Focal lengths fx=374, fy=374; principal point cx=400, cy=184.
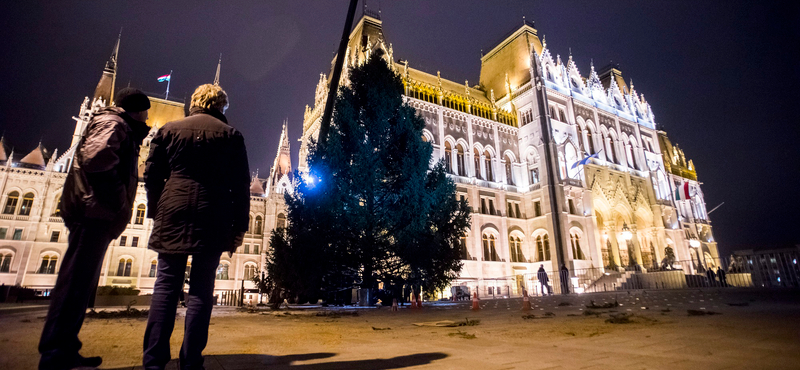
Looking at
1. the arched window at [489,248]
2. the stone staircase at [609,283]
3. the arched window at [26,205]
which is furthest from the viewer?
the arched window at [26,205]

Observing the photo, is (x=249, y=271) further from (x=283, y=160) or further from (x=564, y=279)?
(x=564, y=279)

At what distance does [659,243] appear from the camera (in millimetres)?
35344

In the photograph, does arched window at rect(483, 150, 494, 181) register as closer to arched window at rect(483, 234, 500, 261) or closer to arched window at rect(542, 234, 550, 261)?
arched window at rect(483, 234, 500, 261)

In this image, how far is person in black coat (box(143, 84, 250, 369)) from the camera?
2.27m

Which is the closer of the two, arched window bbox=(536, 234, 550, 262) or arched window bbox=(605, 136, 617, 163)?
arched window bbox=(536, 234, 550, 262)

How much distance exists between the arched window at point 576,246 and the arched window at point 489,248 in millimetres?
6230

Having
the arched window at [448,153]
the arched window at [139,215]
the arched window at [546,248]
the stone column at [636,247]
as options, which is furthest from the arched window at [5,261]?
the stone column at [636,247]

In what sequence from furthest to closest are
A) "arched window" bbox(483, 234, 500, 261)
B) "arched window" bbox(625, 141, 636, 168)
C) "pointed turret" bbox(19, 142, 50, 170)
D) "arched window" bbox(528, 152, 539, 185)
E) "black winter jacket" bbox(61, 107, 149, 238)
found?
1. "arched window" bbox(625, 141, 636, 168)
2. "pointed turret" bbox(19, 142, 50, 170)
3. "arched window" bbox(528, 152, 539, 185)
4. "arched window" bbox(483, 234, 500, 261)
5. "black winter jacket" bbox(61, 107, 149, 238)

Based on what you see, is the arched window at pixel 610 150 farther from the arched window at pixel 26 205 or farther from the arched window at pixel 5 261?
the arched window at pixel 5 261

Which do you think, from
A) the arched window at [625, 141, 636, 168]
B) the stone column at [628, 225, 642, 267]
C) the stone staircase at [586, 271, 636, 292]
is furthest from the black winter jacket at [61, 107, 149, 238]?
the arched window at [625, 141, 636, 168]

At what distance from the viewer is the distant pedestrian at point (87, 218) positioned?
2.38 meters

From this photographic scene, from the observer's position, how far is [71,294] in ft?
7.99

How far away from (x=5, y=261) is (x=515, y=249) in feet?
138

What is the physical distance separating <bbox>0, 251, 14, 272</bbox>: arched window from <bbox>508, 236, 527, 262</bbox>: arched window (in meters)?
40.9
